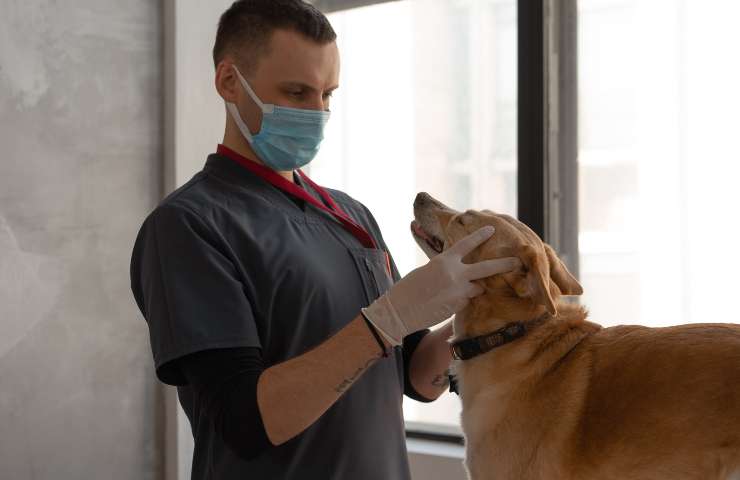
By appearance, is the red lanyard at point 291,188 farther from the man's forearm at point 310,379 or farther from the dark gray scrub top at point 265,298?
the man's forearm at point 310,379

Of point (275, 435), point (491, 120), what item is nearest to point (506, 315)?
point (275, 435)

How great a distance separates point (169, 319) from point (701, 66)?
1924 millimetres

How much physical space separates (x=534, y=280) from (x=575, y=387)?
0.61 feet

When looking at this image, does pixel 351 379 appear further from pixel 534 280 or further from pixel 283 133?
pixel 283 133

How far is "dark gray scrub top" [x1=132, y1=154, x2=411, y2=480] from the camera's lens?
1.37 m

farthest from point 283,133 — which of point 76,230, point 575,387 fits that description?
point 76,230

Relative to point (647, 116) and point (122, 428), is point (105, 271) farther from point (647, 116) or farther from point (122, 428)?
point (647, 116)

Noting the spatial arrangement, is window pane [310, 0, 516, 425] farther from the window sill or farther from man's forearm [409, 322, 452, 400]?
man's forearm [409, 322, 452, 400]

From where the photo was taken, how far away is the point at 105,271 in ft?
8.75

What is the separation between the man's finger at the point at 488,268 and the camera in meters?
1.35

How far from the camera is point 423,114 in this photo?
10.4 ft

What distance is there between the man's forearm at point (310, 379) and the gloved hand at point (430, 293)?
38mm

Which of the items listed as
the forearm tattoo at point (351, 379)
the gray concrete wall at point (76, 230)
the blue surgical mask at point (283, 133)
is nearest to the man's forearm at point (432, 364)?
the forearm tattoo at point (351, 379)

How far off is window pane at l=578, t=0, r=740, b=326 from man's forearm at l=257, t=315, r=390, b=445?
1.60 metres
